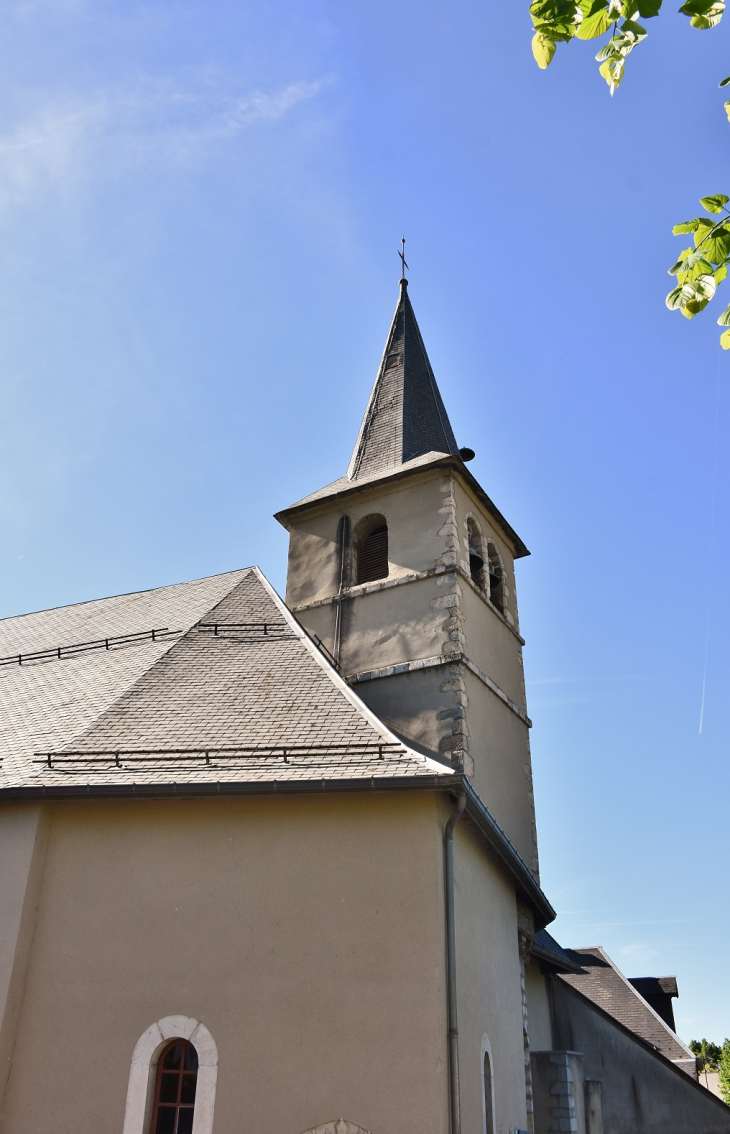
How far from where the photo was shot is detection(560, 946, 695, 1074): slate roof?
56.7ft

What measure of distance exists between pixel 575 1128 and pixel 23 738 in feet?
26.1

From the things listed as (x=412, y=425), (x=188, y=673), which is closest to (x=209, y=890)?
(x=188, y=673)

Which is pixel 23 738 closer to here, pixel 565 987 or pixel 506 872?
pixel 506 872

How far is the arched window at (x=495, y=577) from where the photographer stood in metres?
15.7

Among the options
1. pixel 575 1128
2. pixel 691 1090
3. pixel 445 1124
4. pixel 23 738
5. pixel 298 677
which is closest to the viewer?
pixel 445 1124

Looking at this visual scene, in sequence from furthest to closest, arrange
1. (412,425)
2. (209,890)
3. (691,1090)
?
(412,425) < (691,1090) < (209,890)

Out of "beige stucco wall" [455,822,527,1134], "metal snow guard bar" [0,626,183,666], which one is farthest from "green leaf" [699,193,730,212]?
"metal snow guard bar" [0,626,183,666]

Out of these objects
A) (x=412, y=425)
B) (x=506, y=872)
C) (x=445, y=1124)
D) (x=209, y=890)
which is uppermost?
(x=412, y=425)

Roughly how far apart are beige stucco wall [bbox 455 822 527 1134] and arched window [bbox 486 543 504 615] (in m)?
A: 5.74

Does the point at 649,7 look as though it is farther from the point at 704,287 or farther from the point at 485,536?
the point at 485,536

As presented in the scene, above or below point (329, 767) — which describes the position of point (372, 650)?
above

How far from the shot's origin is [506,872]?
10.6m

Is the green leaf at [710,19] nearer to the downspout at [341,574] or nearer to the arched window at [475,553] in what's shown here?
the downspout at [341,574]

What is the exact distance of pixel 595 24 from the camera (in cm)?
348
